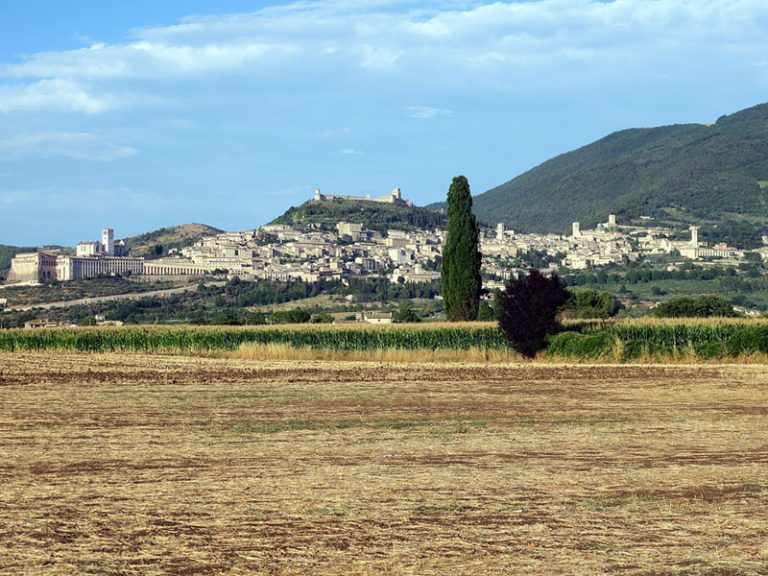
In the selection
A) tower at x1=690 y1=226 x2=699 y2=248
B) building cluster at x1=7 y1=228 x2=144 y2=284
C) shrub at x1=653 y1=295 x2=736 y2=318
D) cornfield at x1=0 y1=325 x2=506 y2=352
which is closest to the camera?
cornfield at x1=0 y1=325 x2=506 y2=352

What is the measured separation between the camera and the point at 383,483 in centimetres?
1284

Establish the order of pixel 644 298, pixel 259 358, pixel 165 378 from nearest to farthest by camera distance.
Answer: pixel 165 378, pixel 259 358, pixel 644 298

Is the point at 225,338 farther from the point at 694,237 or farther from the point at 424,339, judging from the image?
the point at 694,237

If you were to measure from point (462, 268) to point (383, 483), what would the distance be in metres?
37.1

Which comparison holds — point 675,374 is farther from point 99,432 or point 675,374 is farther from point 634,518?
point 634,518

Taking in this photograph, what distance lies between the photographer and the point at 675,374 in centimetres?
3141

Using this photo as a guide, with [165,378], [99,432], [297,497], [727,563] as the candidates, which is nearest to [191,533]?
A: [297,497]

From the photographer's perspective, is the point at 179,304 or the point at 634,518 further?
the point at 179,304

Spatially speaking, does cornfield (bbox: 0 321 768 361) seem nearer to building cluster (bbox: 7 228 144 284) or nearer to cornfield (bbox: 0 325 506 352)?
cornfield (bbox: 0 325 506 352)

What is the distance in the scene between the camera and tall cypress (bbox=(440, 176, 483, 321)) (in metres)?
49.9

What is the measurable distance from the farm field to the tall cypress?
80.7ft

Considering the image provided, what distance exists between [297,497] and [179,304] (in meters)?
109

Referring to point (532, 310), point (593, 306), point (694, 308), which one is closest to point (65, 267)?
point (593, 306)

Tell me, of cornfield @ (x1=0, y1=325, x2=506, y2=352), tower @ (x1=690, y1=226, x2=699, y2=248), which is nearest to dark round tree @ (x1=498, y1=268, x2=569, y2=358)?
cornfield @ (x1=0, y1=325, x2=506, y2=352)
